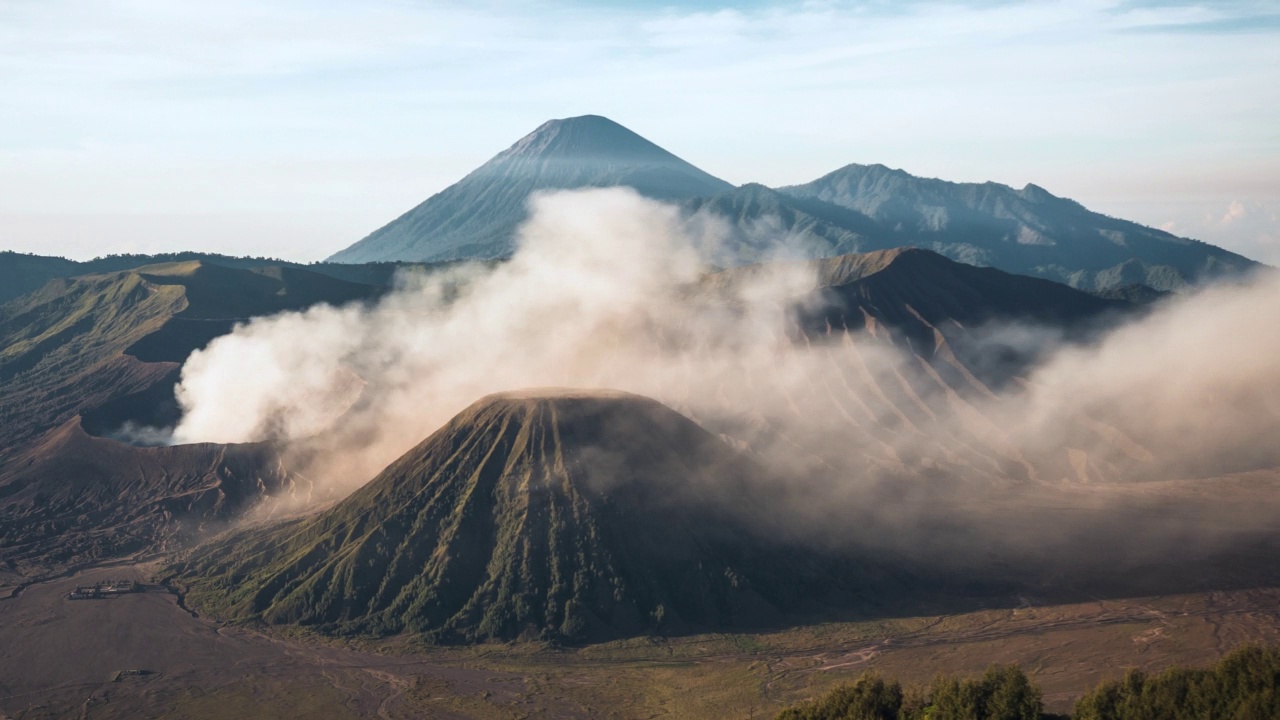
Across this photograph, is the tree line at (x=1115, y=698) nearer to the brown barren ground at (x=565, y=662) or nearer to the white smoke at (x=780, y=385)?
the brown barren ground at (x=565, y=662)

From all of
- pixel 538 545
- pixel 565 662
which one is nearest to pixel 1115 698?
pixel 565 662

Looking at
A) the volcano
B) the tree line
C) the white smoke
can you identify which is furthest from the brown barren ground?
the white smoke

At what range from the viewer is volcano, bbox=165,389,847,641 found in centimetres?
10238

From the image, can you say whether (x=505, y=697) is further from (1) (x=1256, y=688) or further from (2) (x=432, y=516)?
(1) (x=1256, y=688)

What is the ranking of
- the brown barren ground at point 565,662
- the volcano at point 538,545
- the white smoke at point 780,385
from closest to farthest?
the brown barren ground at point 565,662
the volcano at point 538,545
the white smoke at point 780,385

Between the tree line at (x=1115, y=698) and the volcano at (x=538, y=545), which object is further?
the volcano at (x=538, y=545)

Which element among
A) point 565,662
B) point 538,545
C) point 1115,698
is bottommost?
point 565,662

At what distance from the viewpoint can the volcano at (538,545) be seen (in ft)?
336

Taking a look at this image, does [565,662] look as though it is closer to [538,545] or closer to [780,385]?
[538,545]

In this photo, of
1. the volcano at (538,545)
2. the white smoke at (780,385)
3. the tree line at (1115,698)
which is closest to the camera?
the tree line at (1115,698)

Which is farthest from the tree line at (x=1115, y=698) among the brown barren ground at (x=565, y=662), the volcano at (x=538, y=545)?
the volcano at (x=538, y=545)

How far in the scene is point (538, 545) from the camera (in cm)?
10556

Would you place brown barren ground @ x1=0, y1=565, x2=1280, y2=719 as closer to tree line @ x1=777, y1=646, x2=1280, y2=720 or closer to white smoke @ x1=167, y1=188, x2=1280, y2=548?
tree line @ x1=777, y1=646, x2=1280, y2=720

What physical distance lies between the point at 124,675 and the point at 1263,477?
130511 mm
